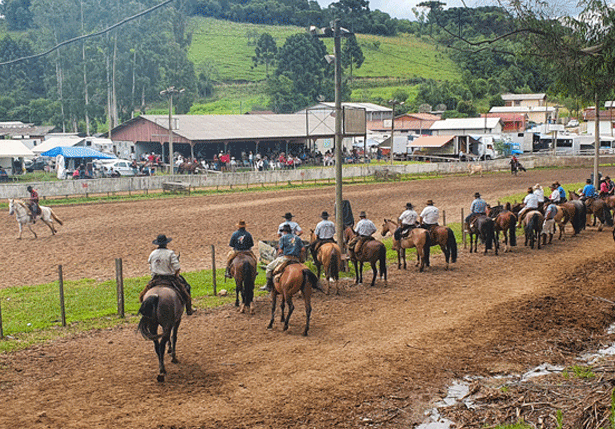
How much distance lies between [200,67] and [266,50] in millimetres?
15729

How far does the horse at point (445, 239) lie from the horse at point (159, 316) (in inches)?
417

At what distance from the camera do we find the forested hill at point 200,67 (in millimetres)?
92363

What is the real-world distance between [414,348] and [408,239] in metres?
7.73

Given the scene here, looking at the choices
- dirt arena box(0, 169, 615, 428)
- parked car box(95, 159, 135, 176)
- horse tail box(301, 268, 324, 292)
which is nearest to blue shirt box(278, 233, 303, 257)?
horse tail box(301, 268, 324, 292)

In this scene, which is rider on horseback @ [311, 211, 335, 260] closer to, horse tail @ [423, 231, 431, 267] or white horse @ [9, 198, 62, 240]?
horse tail @ [423, 231, 431, 267]

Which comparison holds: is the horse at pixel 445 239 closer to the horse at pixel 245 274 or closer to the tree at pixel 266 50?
the horse at pixel 245 274

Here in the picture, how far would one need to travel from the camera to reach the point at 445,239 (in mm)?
19812

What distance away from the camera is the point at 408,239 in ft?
65.0

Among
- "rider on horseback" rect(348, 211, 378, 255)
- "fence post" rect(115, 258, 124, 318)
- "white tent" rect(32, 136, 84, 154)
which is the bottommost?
"fence post" rect(115, 258, 124, 318)

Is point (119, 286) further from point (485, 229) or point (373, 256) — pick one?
point (485, 229)

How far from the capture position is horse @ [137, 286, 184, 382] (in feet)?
35.7

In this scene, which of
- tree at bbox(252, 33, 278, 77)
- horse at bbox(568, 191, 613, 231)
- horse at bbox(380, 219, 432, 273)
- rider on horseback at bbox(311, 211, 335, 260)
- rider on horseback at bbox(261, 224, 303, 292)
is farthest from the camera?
tree at bbox(252, 33, 278, 77)

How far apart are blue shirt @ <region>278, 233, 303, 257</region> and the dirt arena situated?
61.5 inches

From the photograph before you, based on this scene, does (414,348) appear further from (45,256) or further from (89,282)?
(45,256)
